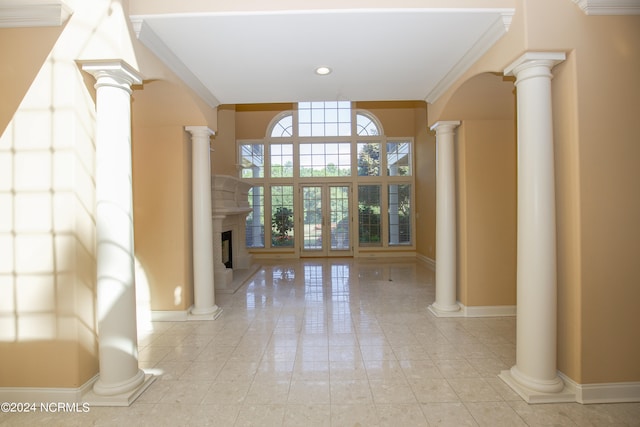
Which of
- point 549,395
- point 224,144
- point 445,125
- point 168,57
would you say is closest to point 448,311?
point 549,395

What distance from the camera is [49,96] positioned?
255 cm

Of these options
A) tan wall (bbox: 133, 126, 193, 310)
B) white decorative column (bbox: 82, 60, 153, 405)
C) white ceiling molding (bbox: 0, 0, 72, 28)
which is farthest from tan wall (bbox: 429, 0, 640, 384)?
tan wall (bbox: 133, 126, 193, 310)

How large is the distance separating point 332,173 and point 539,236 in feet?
25.1

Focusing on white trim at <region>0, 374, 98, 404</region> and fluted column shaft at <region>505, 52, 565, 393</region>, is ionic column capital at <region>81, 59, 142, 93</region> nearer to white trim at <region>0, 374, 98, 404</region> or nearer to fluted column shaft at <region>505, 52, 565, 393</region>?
white trim at <region>0, 374, 98, 404</region>

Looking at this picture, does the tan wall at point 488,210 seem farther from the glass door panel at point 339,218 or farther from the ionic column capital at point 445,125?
the glass door panel at point 339,218

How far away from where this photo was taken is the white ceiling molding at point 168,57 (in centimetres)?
280

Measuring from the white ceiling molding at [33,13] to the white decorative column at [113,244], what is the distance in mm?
376

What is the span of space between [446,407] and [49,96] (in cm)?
367

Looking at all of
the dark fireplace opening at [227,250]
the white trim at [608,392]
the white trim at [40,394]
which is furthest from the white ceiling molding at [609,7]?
the dark fireplace opening at [227,250]

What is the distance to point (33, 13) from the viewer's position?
2521 mm

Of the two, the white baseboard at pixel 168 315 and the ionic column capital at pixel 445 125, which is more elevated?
the ionic column capital at pixel 445 125

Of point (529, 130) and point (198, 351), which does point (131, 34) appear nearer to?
point (198, 351)

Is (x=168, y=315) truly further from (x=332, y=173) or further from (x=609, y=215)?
(x=332, y=173)

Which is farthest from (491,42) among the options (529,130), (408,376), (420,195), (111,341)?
(420,195)
